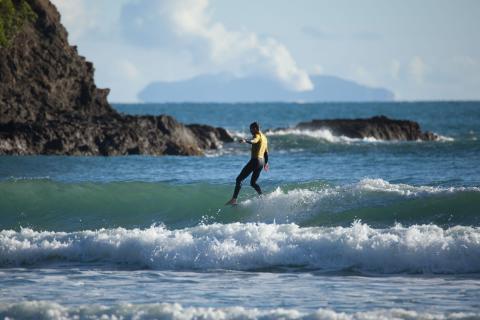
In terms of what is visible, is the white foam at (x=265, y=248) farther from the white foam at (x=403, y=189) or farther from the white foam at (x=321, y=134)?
the white foam at (x=321, y=134)

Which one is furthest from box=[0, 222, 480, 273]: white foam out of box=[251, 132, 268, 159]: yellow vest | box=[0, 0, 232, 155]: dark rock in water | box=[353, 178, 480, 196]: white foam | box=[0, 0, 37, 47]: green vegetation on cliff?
box=[0, 0, 37, 47]: green vegetation on cliff

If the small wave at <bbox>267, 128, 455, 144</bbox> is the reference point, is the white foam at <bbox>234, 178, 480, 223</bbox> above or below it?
below

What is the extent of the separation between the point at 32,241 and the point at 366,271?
6.53 metres

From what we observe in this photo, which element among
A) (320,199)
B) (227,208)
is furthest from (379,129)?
(320,199)

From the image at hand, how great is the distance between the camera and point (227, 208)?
21.6 metres

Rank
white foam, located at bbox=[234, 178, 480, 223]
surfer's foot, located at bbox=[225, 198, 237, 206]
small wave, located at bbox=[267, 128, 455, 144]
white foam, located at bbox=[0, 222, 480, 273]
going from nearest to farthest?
Result: white foam, located at bbox=[0, 222, 480, 273] → white foam, located at bbox=[234, 178, 480, 223] → surfer's foot, located at bbox=[225, 198, 237, 206] → small wave, located at bbox=[267, 128, 455, 144]

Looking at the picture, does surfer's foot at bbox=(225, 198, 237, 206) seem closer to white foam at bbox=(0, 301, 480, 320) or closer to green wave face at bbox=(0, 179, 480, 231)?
green wave face at bbox=(0, 179, 480, 231)

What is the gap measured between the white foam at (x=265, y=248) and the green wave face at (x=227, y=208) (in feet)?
8.93

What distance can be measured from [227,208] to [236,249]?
5.18 meters

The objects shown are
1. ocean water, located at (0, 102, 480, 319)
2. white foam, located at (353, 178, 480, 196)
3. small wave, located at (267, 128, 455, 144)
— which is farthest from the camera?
small wave, located at (267, 128, 455, 144)

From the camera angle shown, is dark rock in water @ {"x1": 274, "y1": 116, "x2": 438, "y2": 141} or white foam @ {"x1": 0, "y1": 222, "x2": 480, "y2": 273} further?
dark rock in water @ {"x1": 274, "y1": 116, "x2": 438, "y2": 141}

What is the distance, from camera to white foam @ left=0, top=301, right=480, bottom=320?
1191 cm

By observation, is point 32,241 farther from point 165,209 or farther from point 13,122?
point 13,122

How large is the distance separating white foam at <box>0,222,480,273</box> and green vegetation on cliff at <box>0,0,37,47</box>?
2145 cm
